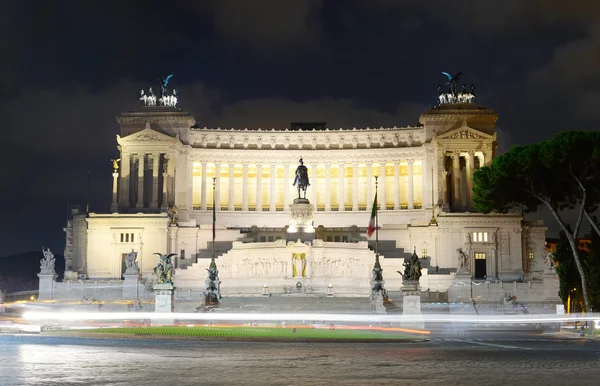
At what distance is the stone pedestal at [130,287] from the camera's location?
8262 centimetres

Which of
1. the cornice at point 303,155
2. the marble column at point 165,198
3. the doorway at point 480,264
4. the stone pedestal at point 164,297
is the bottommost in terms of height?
the stone pedestal at point 164,297

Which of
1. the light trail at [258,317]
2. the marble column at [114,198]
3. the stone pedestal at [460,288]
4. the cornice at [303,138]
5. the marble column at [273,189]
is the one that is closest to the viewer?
the light trail at [258,317]

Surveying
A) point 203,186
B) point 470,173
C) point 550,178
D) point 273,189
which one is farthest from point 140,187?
point 550,178

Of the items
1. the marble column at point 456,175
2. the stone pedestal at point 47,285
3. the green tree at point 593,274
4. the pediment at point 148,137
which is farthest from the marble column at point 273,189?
the green tree at point 593,274

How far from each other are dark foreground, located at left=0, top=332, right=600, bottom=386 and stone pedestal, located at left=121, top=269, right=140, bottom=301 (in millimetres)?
40301

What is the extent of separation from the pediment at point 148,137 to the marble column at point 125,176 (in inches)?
97.4

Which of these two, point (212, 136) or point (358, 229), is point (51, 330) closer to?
point (358, 229)

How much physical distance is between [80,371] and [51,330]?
2060 cm

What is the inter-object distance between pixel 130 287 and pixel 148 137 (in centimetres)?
3349

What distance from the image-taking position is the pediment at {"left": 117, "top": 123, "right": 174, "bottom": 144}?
4392 inches

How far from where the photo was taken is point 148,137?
4400 inches

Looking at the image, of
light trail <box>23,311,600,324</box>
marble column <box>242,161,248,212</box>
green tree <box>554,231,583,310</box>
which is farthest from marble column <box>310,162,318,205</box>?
light trail <box>23,311,600,324</box>

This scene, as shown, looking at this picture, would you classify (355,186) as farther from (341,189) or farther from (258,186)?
(258,186)

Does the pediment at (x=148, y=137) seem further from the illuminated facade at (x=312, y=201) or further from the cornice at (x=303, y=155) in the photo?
the cornice at (x=303, y=155)
